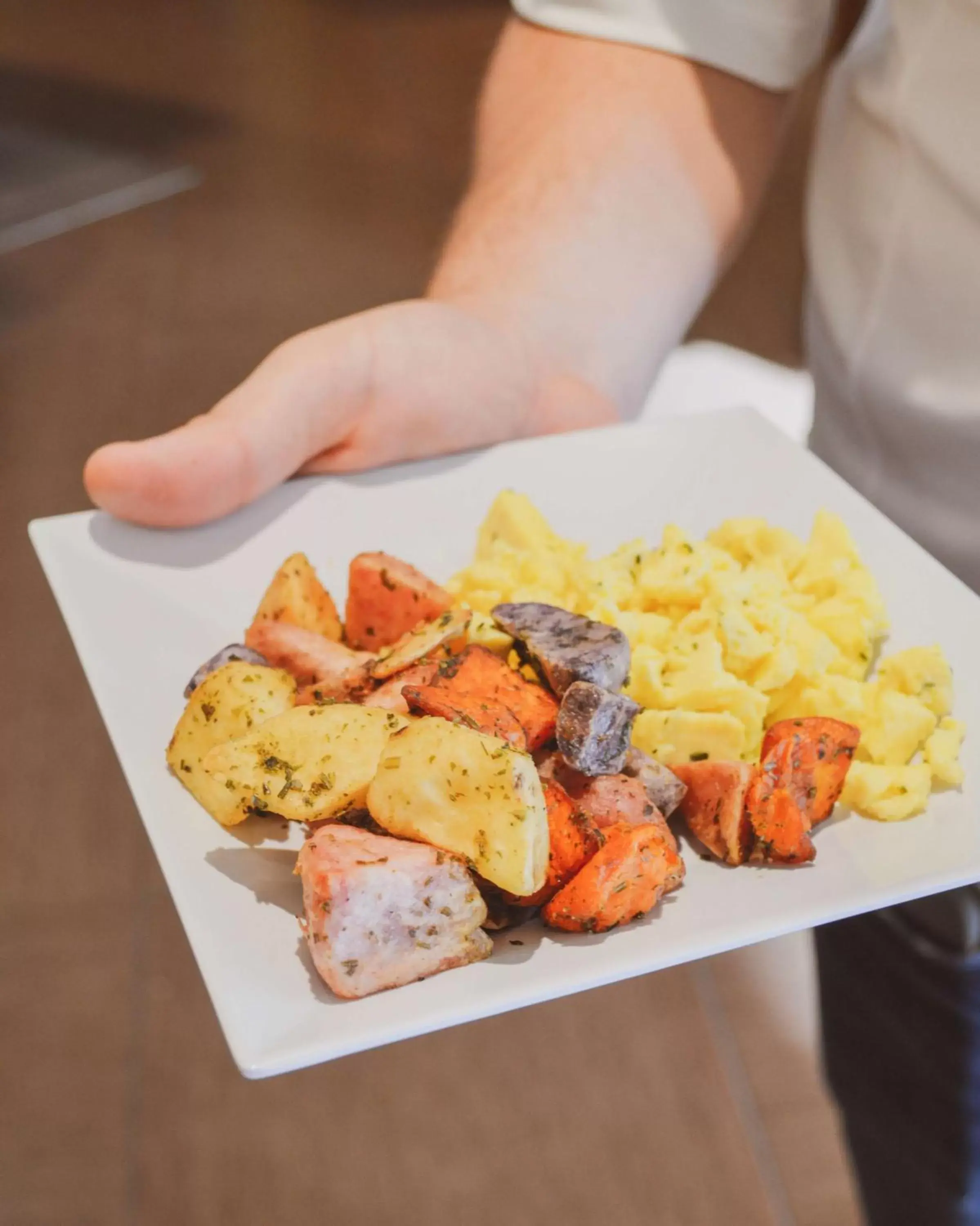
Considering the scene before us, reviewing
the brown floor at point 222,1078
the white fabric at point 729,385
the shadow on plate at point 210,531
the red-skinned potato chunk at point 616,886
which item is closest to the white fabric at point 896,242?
the shadow on plate at point 210,531

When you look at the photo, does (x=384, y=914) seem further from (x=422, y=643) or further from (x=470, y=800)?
(x=422, y=643)

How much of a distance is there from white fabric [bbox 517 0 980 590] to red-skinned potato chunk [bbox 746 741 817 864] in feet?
1.18

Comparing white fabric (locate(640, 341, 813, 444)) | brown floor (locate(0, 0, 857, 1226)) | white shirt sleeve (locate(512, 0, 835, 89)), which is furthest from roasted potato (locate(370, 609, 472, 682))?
white fabric (locate(640, 341, 813, 444))

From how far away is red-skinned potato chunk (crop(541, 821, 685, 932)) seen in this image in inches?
26.0

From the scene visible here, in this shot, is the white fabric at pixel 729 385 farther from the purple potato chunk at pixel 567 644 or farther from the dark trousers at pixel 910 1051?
the purple potato chunk at pixel 567 644

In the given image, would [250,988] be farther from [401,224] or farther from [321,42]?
[321,42]

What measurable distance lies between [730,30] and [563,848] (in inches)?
30.6

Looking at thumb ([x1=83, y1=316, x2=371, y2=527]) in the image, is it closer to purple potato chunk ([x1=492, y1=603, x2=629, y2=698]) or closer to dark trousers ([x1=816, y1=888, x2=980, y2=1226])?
purple potato chunk ([x1=492, y1=603, x2=629, y2=698])

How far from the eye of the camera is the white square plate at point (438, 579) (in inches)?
24.2

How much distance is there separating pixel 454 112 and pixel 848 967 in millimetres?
3519

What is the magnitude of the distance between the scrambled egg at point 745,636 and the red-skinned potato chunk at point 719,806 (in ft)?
0.10

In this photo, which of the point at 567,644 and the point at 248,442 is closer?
the point at 567,644

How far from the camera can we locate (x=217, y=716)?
748 mm

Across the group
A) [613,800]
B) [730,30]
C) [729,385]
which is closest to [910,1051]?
[613,800]
